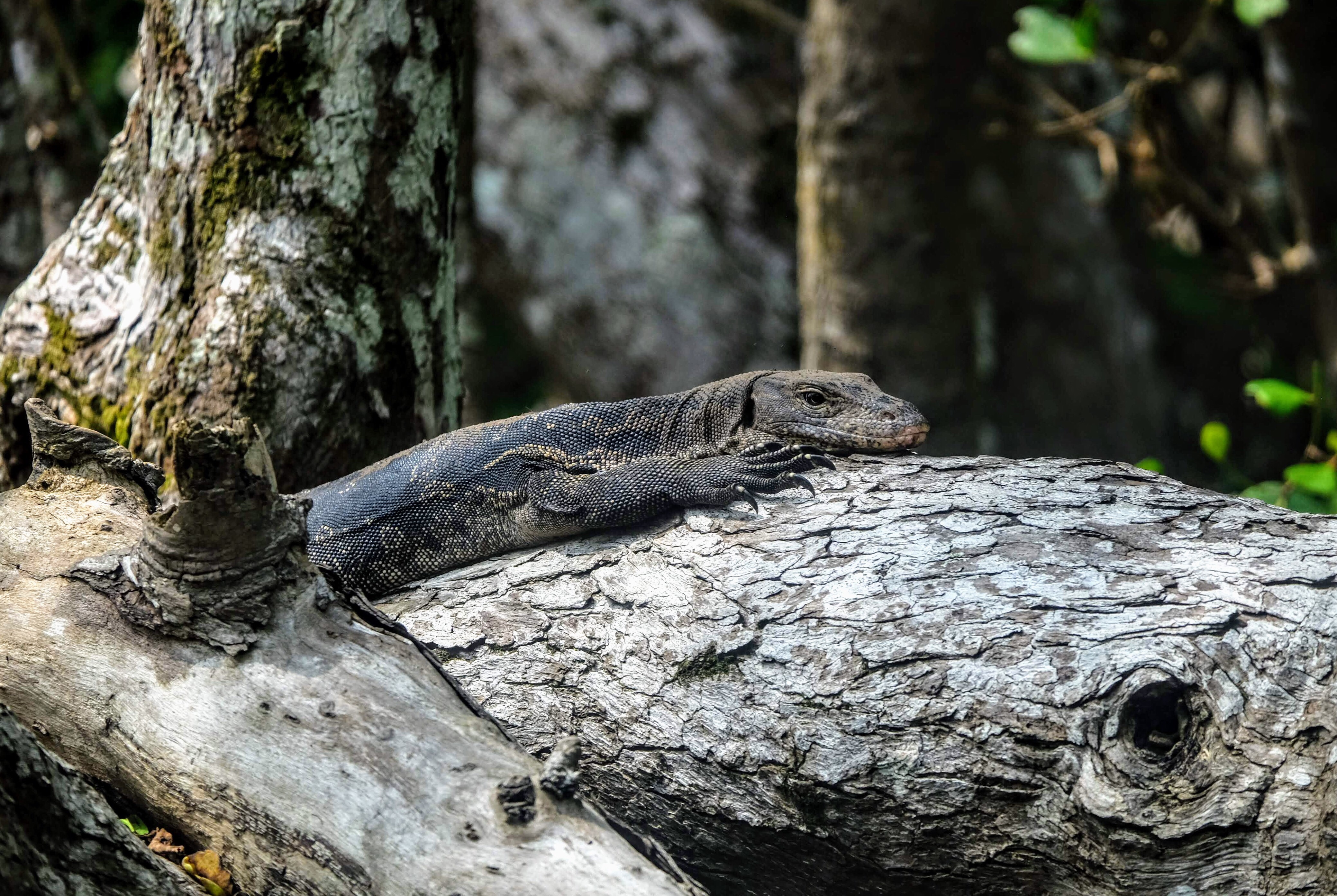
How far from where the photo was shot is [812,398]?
5145 mm

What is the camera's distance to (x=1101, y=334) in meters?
12.4

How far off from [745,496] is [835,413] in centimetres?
79

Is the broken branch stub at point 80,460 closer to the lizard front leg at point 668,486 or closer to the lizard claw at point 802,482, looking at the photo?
the lizard front leg at point 668,486

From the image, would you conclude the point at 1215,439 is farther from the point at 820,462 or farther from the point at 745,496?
the point at 745,496

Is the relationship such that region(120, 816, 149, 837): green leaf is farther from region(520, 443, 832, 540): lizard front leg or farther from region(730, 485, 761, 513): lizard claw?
region(730, 485, 761, 513): lizard claw

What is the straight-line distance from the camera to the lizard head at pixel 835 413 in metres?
4.93

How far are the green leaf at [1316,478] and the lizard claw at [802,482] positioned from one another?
7.93 ft

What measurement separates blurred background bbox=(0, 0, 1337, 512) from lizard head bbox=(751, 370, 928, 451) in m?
2.78

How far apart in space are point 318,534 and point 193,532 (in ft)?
5.29

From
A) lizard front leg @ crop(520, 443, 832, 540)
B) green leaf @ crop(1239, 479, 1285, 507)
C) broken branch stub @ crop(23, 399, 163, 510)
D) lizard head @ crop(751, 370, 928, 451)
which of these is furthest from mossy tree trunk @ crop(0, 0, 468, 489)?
green leaf @ crop(1239, 479, 1285, 507)

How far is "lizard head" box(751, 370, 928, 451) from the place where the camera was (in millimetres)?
4934

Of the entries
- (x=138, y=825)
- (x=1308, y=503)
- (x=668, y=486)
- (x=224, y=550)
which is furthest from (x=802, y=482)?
(x=1308, y=503)

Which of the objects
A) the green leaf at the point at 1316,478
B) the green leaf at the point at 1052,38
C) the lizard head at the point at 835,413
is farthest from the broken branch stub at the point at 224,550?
the green leaf at the point at 1052,38

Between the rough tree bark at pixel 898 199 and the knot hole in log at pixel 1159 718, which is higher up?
the rough tree bark at pixel 898 199
